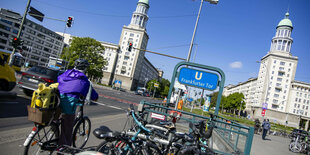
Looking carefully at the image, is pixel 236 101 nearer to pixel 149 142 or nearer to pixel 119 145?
pixel 149 142

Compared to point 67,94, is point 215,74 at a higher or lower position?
higher

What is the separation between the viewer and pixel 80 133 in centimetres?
396

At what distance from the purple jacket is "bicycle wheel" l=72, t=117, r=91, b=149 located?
61cm

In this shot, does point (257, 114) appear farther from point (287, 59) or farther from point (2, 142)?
point (2, 142)

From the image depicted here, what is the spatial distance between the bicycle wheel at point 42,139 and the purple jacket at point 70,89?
37 cm

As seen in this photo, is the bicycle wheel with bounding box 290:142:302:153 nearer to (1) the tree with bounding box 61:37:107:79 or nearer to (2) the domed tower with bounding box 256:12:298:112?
(1) the tree with bounding box 61:37:107:79

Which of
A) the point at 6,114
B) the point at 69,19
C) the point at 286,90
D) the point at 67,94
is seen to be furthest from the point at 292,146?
the point at 286,90

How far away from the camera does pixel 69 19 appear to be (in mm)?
16125

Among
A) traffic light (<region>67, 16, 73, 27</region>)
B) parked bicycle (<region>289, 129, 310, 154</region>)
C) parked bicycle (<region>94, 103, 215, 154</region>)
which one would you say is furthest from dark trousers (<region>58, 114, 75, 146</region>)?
traffic light (<region>67, 16, 73, 27</region>)

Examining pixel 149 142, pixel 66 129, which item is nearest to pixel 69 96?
pixel 66 129

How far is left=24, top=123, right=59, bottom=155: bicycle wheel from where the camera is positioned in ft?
9.40

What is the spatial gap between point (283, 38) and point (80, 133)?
9427 cm

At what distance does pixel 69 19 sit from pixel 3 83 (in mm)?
9435

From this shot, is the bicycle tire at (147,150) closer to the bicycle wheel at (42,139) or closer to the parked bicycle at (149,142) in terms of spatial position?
the parked bicycle at (149,142)
